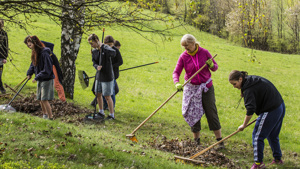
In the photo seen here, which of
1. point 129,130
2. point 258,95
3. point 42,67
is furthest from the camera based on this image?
point 129,130

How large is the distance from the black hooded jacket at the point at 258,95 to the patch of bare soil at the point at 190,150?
1359 mm

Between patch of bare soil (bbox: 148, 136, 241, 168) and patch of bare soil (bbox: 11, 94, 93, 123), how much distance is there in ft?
8.31

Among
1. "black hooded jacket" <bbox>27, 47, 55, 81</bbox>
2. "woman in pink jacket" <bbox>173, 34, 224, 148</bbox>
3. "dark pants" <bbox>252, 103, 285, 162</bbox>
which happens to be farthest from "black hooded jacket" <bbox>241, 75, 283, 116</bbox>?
"black hooded jacket" <bbox>27, 47, 55, 81</bbox>

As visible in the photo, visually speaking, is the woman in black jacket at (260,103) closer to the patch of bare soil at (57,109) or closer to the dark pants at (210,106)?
the dark pants at (210,106)

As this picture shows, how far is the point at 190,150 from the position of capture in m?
6.75

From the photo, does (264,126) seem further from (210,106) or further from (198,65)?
(198,65)

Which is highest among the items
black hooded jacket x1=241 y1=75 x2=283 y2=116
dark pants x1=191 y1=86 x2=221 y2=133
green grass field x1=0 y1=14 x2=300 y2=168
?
black hooded jacket x1=241 y1=75 x2=283 y2=116

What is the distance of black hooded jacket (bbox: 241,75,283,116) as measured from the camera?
541cm

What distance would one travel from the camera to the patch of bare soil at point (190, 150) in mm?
6188

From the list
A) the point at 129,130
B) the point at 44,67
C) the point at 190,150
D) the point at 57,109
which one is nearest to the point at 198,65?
the point at 190,150

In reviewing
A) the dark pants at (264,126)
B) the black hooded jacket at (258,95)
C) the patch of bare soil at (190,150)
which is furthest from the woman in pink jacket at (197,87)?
the dark pants at (264,126)

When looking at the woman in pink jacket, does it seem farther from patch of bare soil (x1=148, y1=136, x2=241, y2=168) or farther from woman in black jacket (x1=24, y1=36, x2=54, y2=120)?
woman in black jacket (x1=24, y1=36, x2=54, y2=120)

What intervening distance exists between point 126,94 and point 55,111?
515 centimetres

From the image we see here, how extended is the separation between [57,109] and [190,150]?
15.1 feet
